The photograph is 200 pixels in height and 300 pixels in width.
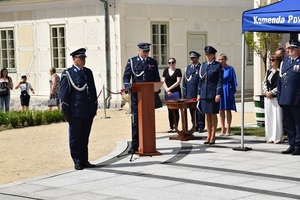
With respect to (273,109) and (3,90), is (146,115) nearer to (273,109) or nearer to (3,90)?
(273,109)

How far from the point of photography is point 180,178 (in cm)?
1030

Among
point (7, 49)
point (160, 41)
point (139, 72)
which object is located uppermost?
point (160, 41)

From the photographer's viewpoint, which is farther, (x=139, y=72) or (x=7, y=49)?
(x=7, y=49)

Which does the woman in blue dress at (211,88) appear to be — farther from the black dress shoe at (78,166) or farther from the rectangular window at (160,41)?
the rectangular window at (160,41)

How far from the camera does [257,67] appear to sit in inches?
890

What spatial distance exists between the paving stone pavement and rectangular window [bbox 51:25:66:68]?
13857mm

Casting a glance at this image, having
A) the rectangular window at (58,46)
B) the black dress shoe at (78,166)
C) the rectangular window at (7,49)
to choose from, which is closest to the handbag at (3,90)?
the rectangular window at (58,46)

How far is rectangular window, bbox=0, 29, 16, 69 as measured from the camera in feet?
93.2

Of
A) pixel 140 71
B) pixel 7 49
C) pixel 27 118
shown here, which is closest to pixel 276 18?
pixel 140 71

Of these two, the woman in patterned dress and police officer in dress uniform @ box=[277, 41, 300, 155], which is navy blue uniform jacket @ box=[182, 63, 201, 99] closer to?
the woman in patterned dress

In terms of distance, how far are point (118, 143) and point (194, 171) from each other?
149 inches

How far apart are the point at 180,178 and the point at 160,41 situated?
51.2 ft

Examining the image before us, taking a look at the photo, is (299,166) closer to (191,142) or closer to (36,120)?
(191,142)

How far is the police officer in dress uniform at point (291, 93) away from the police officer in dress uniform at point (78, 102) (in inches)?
132
